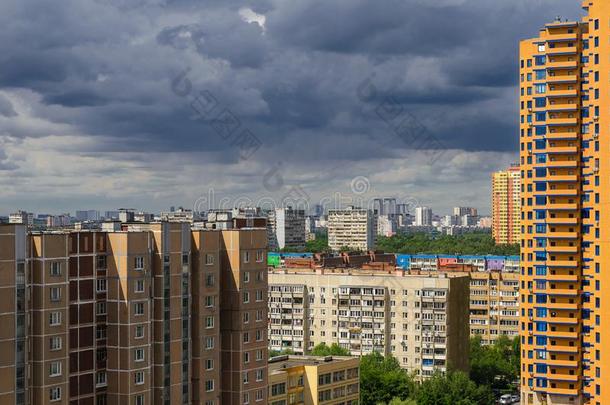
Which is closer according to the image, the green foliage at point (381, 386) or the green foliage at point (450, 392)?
the green foliage at point (381, 386)

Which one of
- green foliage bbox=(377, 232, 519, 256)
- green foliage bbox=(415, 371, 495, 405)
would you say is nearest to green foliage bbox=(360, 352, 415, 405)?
green foliage bbox=(415, 371, 495, 405)

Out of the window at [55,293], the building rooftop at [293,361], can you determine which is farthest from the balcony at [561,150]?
the window at [55,293]

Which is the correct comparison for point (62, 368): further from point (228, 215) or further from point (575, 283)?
point (575, 283)

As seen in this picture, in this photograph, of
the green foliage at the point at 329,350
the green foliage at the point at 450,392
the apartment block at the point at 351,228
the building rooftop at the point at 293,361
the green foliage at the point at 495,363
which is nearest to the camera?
the building rooftop at the point at 293,361

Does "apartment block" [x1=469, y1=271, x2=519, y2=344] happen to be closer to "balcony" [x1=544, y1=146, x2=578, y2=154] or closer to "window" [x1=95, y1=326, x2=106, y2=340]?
"balcony" [x1=544, y1=146, x2=578, y2=154]

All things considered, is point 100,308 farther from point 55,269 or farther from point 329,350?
point 329,350

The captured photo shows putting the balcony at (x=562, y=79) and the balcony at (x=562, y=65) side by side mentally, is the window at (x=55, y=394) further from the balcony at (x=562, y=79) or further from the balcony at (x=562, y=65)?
the balcony at (x=562, y=65)

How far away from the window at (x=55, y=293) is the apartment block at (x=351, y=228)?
138 m

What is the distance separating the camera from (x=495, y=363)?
59.9m

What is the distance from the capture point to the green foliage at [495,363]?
58.9 meters

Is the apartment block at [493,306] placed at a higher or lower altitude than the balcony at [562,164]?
lower

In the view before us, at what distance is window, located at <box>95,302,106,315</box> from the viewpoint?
80.7 ft

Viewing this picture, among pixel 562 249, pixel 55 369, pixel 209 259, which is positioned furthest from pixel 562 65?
Answer: pixel 55 369

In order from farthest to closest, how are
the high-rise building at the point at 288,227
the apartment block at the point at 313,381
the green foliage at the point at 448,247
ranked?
1. the high-rise building at the point at 288,227
2. the green foliage at the point at 448,247
3. the apartment block at the point at 313,381
